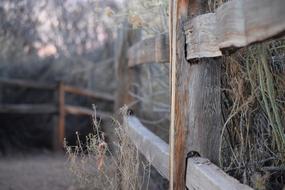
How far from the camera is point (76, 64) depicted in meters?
9.22

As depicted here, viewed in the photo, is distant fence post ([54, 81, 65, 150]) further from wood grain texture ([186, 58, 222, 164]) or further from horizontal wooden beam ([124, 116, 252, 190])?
wood grain texture ([186, 58, 222, 164])

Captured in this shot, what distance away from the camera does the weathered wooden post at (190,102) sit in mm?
2299

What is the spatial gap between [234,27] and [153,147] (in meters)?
1.53

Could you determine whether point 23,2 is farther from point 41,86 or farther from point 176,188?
point 176,188

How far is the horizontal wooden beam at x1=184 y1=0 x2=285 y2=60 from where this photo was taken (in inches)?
55.5

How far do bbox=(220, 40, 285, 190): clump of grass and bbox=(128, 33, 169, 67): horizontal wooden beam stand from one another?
0.81 m

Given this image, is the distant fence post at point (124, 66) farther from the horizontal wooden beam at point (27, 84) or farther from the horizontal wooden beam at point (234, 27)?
the horizontal wooden beam at point (27, 84)

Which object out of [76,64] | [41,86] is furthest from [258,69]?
[76,64]

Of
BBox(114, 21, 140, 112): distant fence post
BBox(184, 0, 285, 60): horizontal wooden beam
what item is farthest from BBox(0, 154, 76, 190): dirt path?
BBox(184, 0, 285, 60): horizontal wooden beam

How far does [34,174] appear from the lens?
5.46m

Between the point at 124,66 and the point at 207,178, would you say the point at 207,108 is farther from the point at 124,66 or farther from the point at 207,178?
the point at 124,66

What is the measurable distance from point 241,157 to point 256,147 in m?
0.13

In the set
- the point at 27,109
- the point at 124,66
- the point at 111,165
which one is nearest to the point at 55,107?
the point at 27,109

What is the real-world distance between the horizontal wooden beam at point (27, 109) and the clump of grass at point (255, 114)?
239 inches
